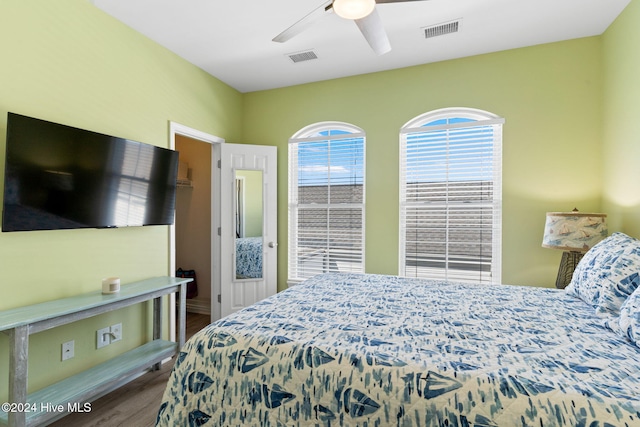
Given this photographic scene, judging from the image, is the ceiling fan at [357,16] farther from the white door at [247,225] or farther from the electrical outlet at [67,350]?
the electrical outlet at [67,350]

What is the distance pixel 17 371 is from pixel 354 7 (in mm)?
2706

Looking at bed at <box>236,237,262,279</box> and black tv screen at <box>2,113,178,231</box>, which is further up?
black tv screen at <box>2,113,178,231</box>

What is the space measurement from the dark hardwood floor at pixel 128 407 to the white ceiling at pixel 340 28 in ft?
9.82

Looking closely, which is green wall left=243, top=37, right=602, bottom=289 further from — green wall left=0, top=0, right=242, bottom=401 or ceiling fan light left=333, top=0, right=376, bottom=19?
green wall left=0, top=0, right=242, bottom=401

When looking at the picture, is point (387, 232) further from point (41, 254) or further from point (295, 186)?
point (41, 254)

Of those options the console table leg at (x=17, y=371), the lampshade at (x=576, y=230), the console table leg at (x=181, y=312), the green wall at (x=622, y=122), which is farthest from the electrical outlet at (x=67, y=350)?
the green wall at (x=622, y=122)

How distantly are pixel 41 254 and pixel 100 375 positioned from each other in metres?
0.93

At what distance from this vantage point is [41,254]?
6.89 ft

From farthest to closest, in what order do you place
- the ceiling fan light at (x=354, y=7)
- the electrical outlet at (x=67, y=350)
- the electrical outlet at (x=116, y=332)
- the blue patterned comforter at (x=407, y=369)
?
the electrical outlet at (x=116, y=332) < the electrical outlet at (x=67, y=350) < the ceiling fan light at (x=354, y=7) < the blue patterned comforter at (x=407, y=369)

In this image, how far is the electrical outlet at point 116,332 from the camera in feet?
8.45

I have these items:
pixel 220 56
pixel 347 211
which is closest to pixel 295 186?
pixel 347 211

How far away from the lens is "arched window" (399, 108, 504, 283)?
3.23 meters

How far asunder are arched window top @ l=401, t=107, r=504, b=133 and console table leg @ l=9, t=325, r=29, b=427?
352 cm

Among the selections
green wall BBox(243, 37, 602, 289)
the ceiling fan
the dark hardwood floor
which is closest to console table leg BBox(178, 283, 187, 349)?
the dark hardwood floor
